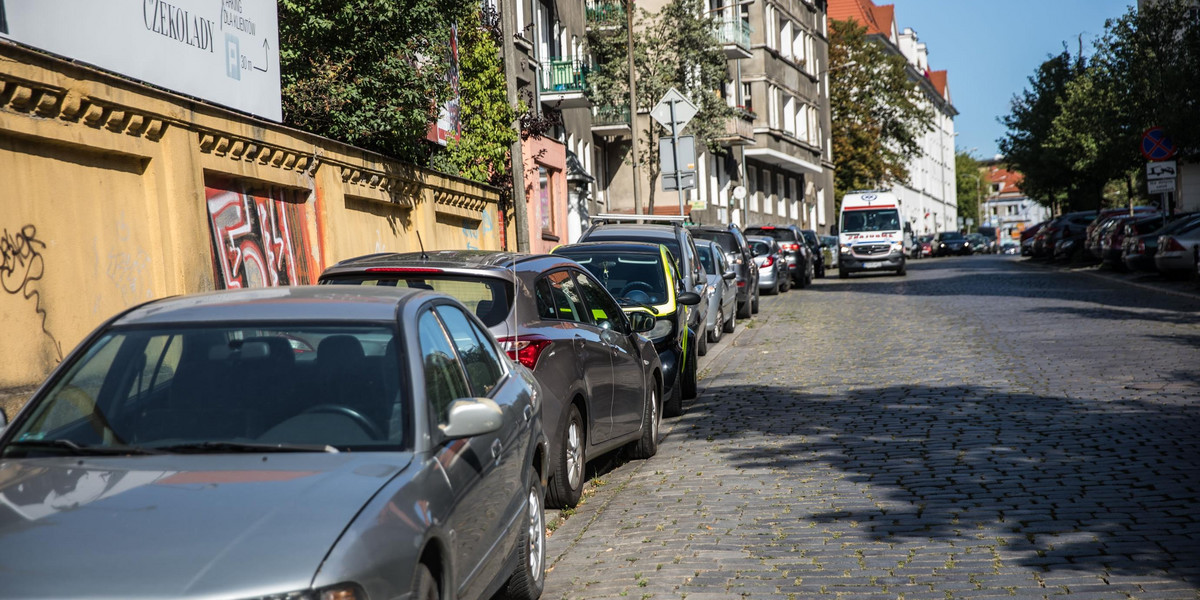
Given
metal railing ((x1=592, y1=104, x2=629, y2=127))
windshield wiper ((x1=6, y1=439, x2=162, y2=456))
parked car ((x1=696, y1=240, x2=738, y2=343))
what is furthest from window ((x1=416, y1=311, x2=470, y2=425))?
metal railing ((x1=592, y1=104, x2=629, y2=127))

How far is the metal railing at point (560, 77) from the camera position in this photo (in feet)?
123

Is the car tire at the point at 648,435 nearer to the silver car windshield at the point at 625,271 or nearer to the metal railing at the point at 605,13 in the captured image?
the silver car windshield at the point at 625,271

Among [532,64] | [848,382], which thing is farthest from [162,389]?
[532,64]

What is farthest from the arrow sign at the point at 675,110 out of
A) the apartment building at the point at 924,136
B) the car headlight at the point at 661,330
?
the apartment building at the point at 924,136

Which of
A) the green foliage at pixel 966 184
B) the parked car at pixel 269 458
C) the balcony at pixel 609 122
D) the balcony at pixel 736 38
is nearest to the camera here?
the parked car at pixel 269 458

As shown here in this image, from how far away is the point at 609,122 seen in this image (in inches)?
1693

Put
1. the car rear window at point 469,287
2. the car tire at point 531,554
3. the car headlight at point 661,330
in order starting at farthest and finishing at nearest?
the car headlight at point 661,330, the car rear window at point 469,287, the car tire at point 531,554

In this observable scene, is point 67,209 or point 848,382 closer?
point 67,209

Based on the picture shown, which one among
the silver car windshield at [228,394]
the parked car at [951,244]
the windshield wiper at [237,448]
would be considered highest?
the silver car windshield at [228,394]

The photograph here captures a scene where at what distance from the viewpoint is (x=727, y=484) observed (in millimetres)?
8562

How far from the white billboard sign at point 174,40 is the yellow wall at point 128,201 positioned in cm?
29

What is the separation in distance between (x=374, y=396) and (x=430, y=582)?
0.74 metres

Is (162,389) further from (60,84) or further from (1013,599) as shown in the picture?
(60,84)

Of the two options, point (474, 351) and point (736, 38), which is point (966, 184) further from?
point (474, 351)
